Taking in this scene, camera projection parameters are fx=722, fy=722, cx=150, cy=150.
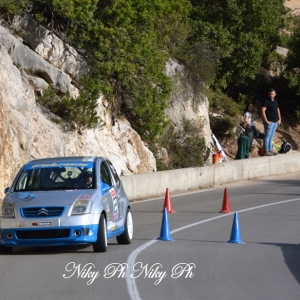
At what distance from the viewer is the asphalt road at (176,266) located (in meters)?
8.81

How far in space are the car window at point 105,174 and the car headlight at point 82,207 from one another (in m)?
1.07

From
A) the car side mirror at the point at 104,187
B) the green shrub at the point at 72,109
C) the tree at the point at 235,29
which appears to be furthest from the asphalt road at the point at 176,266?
the tree at the point at 235,29

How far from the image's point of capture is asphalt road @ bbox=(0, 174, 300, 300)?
8.81 metres

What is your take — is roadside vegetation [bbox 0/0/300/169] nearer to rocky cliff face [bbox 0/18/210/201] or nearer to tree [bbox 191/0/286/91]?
tree [bbox 191/0/286/91]

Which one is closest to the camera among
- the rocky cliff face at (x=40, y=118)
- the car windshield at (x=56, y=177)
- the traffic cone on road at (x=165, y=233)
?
the car windshield at (x=56, y=177)

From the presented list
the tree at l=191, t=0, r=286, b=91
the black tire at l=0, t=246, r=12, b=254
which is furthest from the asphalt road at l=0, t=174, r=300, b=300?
the tree at l=191, t=0, r=286, b=91

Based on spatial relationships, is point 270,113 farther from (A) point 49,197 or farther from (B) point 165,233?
(A) point 49,197

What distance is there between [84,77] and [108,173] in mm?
12482

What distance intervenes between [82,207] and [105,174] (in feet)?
4.97

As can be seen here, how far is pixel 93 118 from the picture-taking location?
2330cm

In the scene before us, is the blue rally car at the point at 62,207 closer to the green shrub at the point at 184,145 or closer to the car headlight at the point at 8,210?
the car headlight at the point at 8,210

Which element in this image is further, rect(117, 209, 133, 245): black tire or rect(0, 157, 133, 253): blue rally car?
rect(117, 209, 133, 245): black tire

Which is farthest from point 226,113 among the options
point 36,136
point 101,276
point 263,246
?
point 101,276

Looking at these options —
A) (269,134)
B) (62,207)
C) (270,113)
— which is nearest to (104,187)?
(62,207)
